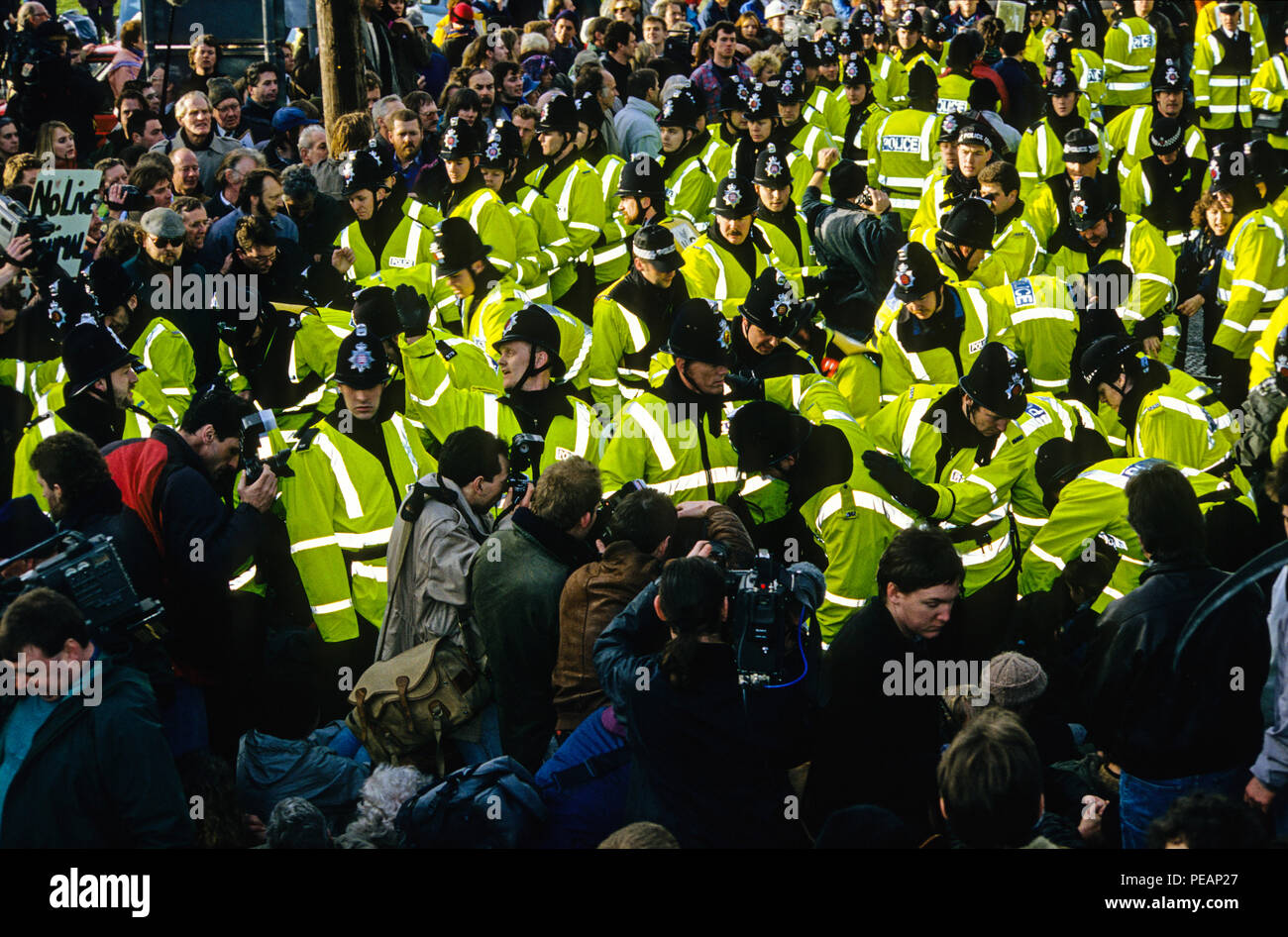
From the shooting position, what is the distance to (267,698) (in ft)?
16.3

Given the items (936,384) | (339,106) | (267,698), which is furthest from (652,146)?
(267,698)

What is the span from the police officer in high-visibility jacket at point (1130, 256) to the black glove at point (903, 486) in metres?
3.35

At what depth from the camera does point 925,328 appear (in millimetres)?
6762

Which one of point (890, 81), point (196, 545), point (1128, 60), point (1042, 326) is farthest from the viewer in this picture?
point (1128, 60)

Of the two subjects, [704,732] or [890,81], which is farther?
[890,81]

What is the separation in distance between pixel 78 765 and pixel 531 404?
9.90ft

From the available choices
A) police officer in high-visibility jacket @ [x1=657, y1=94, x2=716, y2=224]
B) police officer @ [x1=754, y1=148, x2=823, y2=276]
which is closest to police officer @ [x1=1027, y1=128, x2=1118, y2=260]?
police officer @ [x1=754, y1=148, x2=823, y2=276]

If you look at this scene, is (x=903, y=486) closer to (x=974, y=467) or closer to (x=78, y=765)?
(x=974, y=467)

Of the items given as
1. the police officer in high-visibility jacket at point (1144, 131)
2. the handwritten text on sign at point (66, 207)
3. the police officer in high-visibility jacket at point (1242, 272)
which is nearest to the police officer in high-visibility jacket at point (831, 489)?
the police officer in high-visibility jacket at point (1242, 272)

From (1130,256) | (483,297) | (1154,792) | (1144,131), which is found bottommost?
(1154,792)

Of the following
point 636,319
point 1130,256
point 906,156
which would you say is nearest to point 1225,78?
point 906,156

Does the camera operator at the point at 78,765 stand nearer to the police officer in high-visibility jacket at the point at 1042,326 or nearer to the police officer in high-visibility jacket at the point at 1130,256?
the police officer in high-visibility jacket at the point at 1042,326

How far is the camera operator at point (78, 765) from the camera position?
Answer: 11.9 feet

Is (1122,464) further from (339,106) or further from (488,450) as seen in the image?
(339,106)
